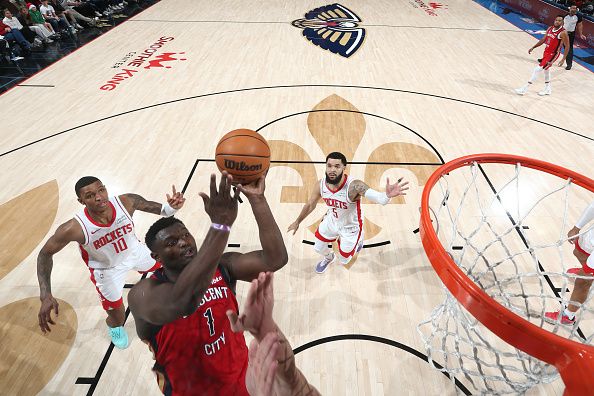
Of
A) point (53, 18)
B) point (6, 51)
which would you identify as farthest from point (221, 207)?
point (53, 18)

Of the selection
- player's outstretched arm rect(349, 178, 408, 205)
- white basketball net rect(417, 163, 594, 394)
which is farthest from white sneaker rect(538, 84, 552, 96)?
player's outstretched arm rect(349, 178, 408, 205)

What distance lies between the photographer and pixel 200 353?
1.93 m

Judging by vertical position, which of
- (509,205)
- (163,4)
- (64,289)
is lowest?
(509,205)

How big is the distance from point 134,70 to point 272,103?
4074 mm

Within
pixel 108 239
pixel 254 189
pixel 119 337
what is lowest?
pixel 119 337

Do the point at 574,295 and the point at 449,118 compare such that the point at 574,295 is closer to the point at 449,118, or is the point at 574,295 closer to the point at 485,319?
the point at 485,319

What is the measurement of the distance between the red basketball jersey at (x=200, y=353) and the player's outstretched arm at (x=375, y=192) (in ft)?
5.80

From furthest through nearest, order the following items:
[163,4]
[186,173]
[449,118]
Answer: [163,4] < [449,118] < [186,173]

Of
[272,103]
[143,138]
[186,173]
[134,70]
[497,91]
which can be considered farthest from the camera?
[134,70]

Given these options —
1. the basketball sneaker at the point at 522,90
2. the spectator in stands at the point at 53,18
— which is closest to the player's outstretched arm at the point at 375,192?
the basketball sneaker at the point at 522,90

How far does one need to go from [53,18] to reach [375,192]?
12630 mm

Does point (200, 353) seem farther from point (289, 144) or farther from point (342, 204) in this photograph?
point (289, 144)

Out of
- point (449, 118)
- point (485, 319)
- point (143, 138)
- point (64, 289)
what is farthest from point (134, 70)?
point (485, 319)

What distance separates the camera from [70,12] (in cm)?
1175
